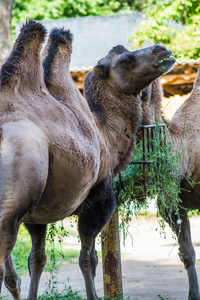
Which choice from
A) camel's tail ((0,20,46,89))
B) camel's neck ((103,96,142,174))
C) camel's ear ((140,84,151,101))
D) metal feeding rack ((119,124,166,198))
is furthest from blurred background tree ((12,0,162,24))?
camel's tail ((0,20,46,89))

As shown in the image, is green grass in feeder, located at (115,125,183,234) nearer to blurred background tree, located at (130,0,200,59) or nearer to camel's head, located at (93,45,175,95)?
camel's head, located at (93,45,175,95)

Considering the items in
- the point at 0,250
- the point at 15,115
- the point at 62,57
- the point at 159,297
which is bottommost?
the point at 159,297

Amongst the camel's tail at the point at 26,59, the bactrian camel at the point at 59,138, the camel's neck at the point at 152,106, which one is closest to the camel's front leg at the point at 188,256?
the camel's neck at the point at 152,106

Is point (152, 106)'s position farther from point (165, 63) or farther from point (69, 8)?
point (69, 8)

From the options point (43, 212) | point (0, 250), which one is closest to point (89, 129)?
point (43, 212)

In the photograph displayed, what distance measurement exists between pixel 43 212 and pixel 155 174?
1503 mm

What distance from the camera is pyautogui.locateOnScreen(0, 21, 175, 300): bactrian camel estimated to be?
2.71 m

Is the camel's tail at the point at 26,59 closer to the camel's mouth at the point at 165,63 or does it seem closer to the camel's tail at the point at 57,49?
the camel's tail at the point at 57,49

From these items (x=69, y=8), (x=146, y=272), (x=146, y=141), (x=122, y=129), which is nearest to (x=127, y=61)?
(x=122, y=129)

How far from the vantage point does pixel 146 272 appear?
7102 mm

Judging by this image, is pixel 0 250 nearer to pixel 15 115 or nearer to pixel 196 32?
pixel 15 115

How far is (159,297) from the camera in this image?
5277mm

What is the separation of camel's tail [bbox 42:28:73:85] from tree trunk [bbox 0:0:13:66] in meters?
5.24

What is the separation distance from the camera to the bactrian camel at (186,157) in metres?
5.01
